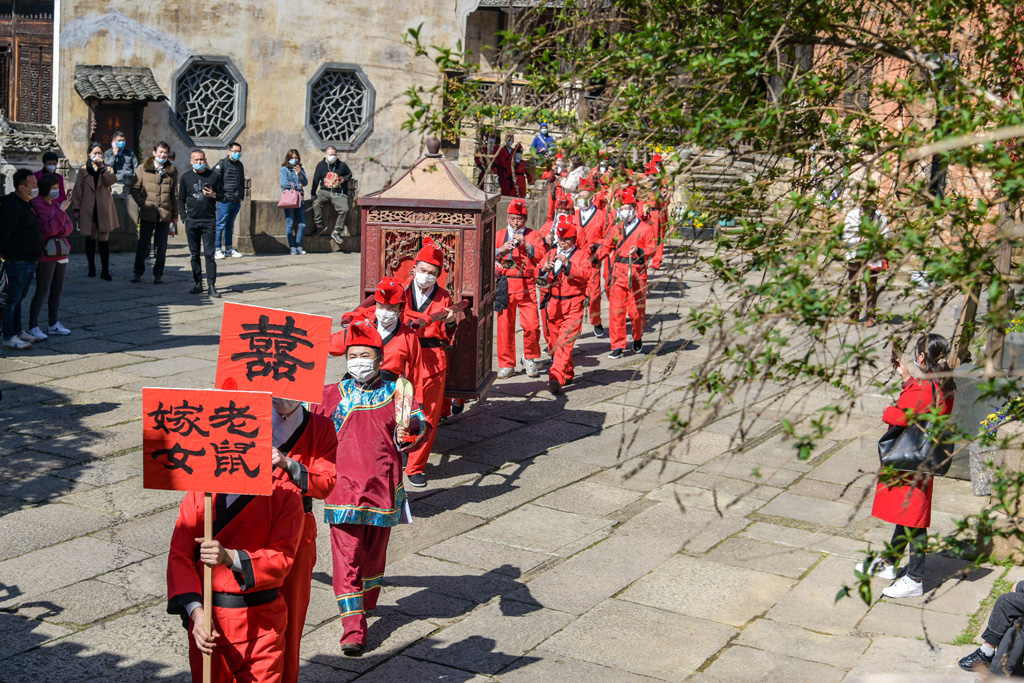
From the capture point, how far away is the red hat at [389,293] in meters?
7.05

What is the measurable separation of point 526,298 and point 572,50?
259 inches

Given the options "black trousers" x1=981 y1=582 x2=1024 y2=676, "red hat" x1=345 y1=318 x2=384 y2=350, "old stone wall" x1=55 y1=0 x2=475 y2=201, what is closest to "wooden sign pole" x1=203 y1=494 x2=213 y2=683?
"red hat" x1=345 y1=318 x2=384 y2=350

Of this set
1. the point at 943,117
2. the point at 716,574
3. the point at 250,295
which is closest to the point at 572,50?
the point at 943,117

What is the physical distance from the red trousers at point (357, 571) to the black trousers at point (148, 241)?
9.48 metres

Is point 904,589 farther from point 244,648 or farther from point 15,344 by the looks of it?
point 15,344

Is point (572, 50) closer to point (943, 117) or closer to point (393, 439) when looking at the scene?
point (943, 117)

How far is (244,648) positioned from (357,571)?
1407 mm

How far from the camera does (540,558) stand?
6.91 meters

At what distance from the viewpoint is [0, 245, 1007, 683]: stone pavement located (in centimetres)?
554

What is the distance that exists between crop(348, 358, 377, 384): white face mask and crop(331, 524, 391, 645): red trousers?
2.50ft

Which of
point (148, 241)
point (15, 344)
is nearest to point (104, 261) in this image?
point (148, 241)

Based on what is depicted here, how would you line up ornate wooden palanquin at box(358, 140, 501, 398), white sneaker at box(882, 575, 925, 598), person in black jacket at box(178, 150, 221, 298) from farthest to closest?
1. person in black jacket at box(178, 150, 221, 298)
2. ornate wooden palanquin at box(358, 140, 501, 398)
3. white sneaker at box(882, 575, 925, 598)

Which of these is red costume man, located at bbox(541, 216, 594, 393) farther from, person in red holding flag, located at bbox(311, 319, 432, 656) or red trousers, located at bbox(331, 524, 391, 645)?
red trousers, located at bbox(331, 524, 391, 645)

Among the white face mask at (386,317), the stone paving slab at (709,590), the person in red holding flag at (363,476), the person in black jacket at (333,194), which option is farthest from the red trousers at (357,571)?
the person in black jacket at (333,194)
